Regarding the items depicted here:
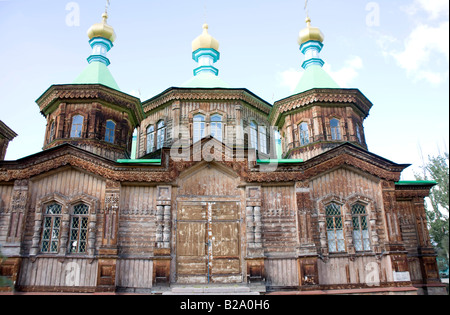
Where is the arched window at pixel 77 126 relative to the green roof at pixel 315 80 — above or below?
below

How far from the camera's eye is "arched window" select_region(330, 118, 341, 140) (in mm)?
15014

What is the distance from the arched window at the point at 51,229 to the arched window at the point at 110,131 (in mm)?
3825

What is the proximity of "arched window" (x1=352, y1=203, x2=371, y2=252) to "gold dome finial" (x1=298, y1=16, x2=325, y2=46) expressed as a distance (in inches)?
397

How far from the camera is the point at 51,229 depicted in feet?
37.8

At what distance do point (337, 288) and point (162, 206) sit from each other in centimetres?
637

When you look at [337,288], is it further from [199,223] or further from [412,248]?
[199,223]

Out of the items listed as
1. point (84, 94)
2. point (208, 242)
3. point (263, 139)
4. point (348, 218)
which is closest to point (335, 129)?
point (263, 139)

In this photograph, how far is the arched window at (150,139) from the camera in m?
17.0

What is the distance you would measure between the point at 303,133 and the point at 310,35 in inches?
250

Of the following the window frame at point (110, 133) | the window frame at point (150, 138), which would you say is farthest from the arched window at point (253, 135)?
the window frame at point (110, 133)

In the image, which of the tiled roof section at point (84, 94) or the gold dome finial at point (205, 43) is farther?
the gold dome finial at point (205, 43)

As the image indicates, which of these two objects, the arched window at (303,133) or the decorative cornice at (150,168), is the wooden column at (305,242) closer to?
the decorative cornice at (150,168)

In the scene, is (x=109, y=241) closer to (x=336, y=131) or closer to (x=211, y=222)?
(x=211, y=222)
